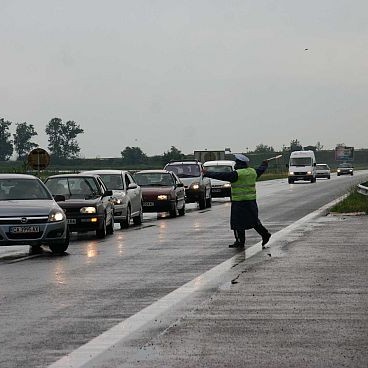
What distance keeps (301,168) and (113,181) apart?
181 ft

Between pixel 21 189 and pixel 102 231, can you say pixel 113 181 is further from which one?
pixel 21 189

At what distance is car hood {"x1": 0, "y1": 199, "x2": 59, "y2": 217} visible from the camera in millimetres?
19266

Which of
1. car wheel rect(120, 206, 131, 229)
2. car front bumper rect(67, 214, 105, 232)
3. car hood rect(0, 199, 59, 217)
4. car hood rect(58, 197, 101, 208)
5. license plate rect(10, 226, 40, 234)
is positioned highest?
car hood rect(0, 199, 59, 217)

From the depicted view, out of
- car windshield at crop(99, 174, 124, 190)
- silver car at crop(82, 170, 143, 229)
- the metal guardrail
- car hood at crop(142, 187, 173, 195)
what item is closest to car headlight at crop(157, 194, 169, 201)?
car hood at crop(142, 187, 173, 195)

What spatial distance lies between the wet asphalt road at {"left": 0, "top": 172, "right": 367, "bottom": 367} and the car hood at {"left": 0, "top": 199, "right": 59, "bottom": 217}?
78 centimetres

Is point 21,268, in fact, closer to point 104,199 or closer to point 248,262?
point 248,262

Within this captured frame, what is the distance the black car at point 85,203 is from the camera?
24.2 metres

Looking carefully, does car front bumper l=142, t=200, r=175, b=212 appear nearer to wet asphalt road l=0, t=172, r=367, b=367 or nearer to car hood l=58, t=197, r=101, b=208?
wet asphalt road l=0, t=172, r=367, b=367

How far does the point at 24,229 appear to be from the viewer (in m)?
19.2

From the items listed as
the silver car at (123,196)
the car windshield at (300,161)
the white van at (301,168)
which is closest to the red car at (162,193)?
the silver car at (123,196)

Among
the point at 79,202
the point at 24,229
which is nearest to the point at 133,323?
the point at 24,229

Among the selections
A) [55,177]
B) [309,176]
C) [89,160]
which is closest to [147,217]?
[55,177]

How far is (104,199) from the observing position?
25.1 metres

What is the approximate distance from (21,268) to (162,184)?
60.2 ft
